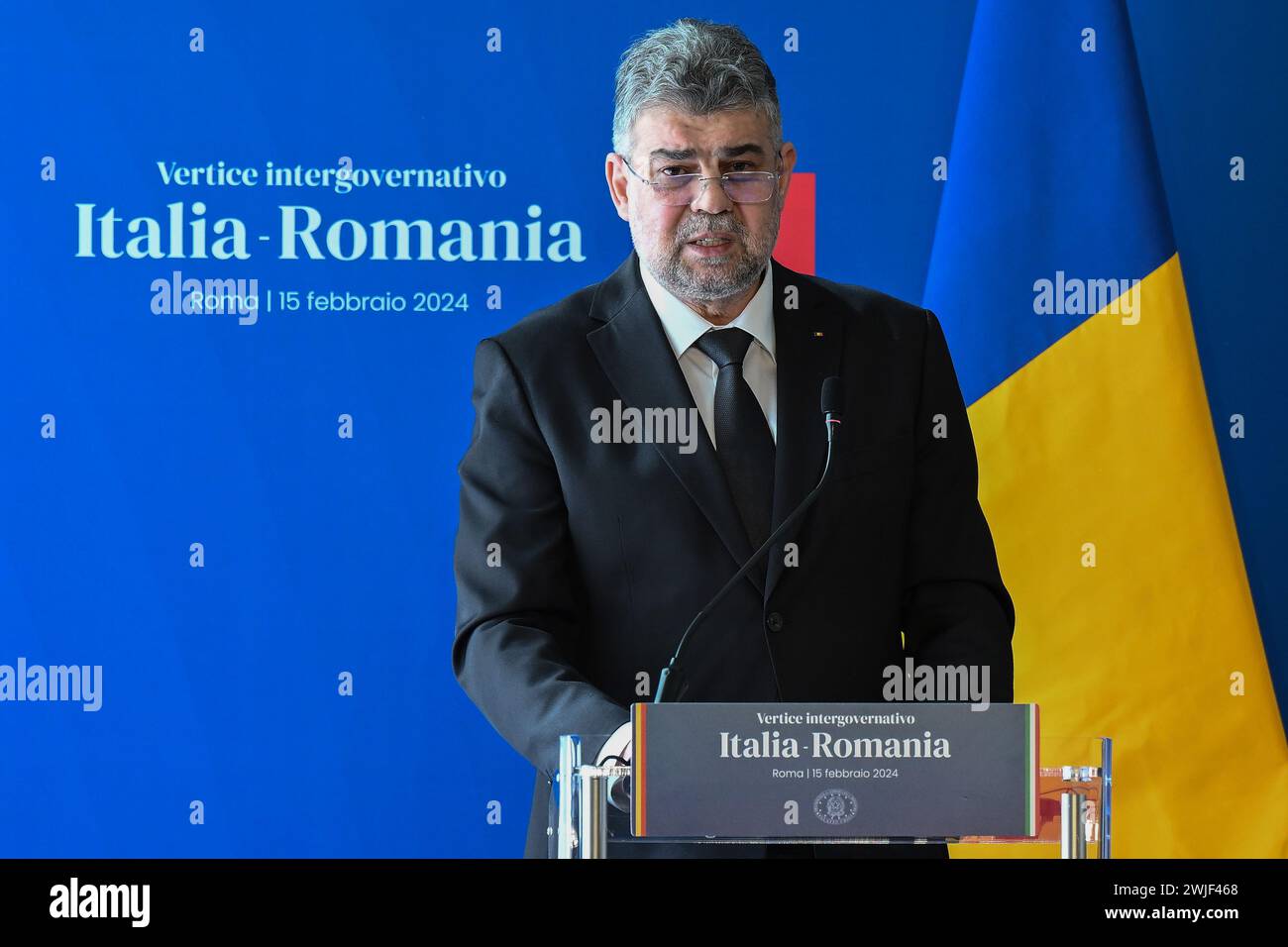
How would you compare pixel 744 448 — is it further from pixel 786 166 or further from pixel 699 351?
pixel 786 166

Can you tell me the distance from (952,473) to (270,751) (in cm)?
147

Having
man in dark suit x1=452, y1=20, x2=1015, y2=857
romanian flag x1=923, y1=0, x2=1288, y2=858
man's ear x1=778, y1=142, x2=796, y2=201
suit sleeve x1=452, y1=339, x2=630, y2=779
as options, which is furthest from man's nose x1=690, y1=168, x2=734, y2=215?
romanian flag x1=923, y1=0, x2=1288, y2=858

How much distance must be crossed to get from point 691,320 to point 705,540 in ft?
1.19

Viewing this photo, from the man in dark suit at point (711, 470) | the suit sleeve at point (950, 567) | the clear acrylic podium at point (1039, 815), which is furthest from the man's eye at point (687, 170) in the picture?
the clear acrylic podium at point (1039, 815)

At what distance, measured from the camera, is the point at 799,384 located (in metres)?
2.24

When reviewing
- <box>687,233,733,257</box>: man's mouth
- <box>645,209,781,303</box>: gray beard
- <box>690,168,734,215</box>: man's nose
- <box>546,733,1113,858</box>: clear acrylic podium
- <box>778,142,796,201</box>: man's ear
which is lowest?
<box>546,733,1113,858</box>: clear acrylic podium

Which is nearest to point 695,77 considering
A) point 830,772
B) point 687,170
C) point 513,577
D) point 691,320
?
point 687,170

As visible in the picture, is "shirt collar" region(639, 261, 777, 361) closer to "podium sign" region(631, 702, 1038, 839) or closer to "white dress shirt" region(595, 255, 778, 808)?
"white dress shirt" region(595, 255, 778, 808)

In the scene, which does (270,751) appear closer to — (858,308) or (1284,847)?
(858,308)

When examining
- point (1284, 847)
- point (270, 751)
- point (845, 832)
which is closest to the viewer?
point (845, 832)

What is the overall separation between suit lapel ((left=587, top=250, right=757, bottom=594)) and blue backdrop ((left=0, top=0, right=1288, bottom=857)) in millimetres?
654

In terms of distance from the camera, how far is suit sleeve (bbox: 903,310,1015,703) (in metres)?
2.15

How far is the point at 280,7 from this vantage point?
3.00 meters
